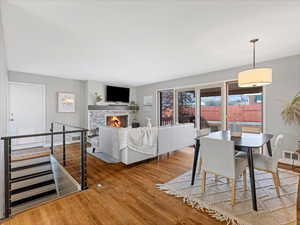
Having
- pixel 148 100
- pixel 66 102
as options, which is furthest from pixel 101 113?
pixel 148 100

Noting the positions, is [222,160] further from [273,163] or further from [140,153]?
[140,153]

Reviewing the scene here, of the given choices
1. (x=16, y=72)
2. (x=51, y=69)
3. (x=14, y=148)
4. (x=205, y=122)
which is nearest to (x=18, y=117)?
(x=14, y=148)

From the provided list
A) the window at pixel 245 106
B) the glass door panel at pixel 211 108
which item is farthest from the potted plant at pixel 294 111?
the glass door panel at pixel 211 108

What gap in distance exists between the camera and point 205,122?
5.03 meters

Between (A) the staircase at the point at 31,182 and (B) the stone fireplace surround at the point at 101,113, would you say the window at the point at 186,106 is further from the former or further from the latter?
(A) the staircase at the point at 31,182

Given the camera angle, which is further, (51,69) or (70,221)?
(51,69)

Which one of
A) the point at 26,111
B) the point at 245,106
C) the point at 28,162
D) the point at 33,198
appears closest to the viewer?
the point at 33,198

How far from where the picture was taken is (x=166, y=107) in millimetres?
6352

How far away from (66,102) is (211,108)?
5.09 metres

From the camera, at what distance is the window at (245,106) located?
398cm

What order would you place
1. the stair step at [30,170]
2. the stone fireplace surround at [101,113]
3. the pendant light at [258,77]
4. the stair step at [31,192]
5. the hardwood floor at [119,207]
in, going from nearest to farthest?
the hardwood floor at [119,207] < the pendant light at [258,77] < the stair step at [31,192] < the stair step at [30,170] < the stone fireplace surround at [101,113]

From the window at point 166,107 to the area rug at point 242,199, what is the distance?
363 cm

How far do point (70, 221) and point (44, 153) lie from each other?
332 cm

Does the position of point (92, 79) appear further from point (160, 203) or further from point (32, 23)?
point (160, 203)
